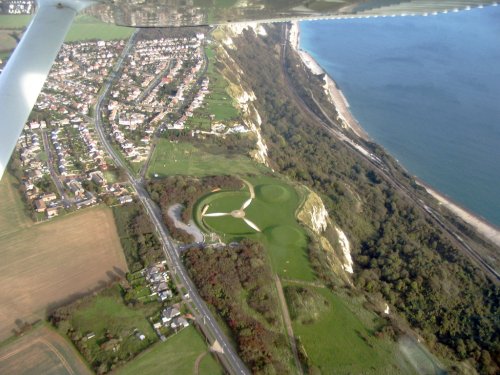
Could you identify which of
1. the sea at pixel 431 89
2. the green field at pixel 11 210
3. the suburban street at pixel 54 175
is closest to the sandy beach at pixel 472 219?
the sea at pixel 431 89

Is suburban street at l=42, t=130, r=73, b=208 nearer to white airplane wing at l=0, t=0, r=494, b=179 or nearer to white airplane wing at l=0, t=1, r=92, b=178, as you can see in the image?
white airplane wing at l=0, t=0, r=494, b=179

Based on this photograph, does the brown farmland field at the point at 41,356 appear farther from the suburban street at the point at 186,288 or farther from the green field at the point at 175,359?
the suburban street at the point at 186,288

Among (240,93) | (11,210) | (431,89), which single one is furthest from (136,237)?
(431,89)

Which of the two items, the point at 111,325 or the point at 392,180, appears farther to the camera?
the point at 392,180

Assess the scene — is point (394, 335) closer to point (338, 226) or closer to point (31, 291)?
point (338, 226)

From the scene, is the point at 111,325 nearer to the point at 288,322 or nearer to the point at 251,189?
the point at 288,322
